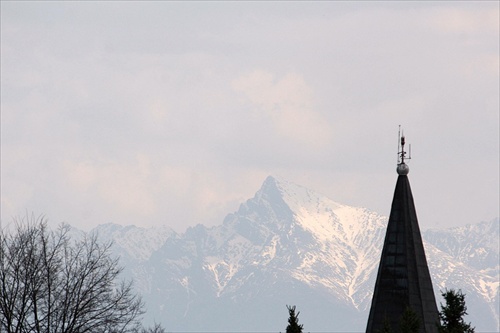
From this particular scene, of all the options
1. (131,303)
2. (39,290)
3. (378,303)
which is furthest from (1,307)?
(378,303)

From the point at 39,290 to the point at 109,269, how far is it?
2.80 m

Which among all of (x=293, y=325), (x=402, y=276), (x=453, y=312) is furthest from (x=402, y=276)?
(x=293, y=325)

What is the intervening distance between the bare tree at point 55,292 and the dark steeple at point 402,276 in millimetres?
8793

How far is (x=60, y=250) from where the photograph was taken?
1955 inches

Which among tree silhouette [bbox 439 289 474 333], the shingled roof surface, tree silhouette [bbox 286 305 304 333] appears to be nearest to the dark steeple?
the shingled roof surface

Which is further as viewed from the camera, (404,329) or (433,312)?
(433,312)

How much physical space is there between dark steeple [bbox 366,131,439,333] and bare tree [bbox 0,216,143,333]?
8.79m

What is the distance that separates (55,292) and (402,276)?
38.7ft

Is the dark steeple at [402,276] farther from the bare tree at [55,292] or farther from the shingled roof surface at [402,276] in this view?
the bare tree at [55,292]

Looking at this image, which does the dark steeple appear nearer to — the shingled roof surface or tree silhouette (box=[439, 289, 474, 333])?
the shingled roof surface

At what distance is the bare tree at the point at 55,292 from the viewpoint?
1829 inches

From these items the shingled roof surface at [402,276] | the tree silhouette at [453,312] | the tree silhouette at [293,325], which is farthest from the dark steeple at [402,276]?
the tree silhouette at [293,325]

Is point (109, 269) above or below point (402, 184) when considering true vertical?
below

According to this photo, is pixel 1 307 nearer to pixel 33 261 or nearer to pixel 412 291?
pixel 33 261
